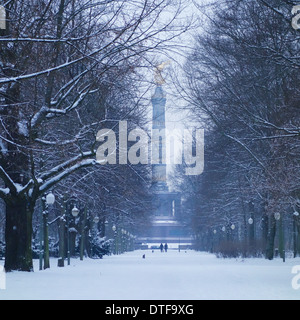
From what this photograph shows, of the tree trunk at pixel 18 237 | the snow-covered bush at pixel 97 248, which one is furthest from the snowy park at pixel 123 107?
the snow-covered bush at pixel 97 248

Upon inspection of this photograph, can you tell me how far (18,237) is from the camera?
2577cm

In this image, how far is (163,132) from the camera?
41344mm

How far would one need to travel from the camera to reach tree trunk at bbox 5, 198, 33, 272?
2566cm

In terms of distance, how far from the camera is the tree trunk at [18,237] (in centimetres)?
2566

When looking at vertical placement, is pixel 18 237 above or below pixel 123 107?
below

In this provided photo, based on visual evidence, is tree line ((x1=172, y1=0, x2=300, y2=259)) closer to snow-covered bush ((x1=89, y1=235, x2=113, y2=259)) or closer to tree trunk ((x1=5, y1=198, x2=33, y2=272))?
tree trunk ((x1=5, y1=198, x2=33, y2=272))

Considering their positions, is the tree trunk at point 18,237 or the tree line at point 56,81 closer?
the tree line at point 56,81
